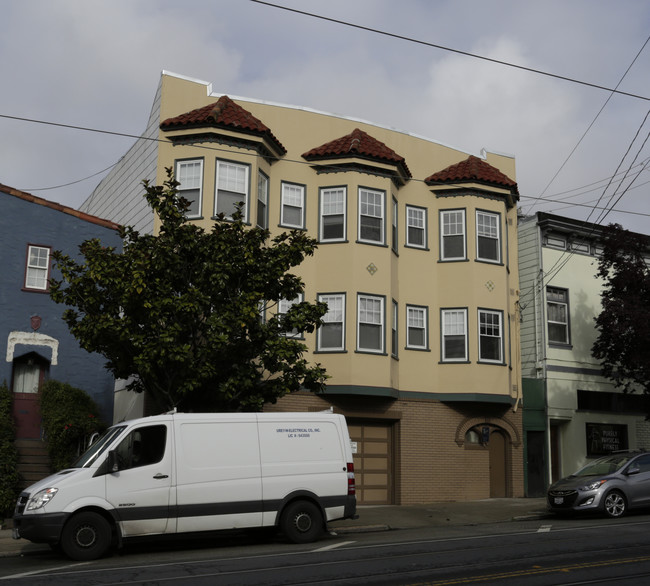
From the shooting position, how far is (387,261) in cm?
2245

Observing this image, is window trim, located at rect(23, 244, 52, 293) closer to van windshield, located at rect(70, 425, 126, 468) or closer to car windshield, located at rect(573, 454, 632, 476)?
van windshield, located at rect(70, 425, 126, 468)

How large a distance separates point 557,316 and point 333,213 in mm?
8493

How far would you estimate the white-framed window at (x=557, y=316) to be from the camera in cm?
2581

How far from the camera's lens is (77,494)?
1259cm

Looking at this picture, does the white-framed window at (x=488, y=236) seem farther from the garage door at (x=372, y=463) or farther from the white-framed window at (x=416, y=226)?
the garage door at (x=372, y=463)

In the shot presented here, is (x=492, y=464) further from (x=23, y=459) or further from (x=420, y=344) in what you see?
(x=23, y=459)

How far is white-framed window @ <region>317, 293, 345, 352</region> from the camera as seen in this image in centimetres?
2153

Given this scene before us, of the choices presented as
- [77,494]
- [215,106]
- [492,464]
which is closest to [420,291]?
[492,464]

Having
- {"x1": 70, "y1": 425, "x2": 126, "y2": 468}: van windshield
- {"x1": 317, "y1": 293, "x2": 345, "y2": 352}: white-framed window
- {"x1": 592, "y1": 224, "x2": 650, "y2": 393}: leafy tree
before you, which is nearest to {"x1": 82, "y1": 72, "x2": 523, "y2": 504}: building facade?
{"x1": 317, "y1": 293, "x2": 345, "y2": 352}: white-framed window

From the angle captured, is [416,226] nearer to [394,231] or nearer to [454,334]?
[394,231]

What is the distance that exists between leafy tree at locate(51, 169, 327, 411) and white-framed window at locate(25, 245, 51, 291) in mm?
4955

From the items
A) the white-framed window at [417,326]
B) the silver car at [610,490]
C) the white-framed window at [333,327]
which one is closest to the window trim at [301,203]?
the white-framed window at [333,327]

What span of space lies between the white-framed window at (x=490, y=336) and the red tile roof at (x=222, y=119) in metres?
7.95

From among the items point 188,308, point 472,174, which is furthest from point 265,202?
point 188,308
